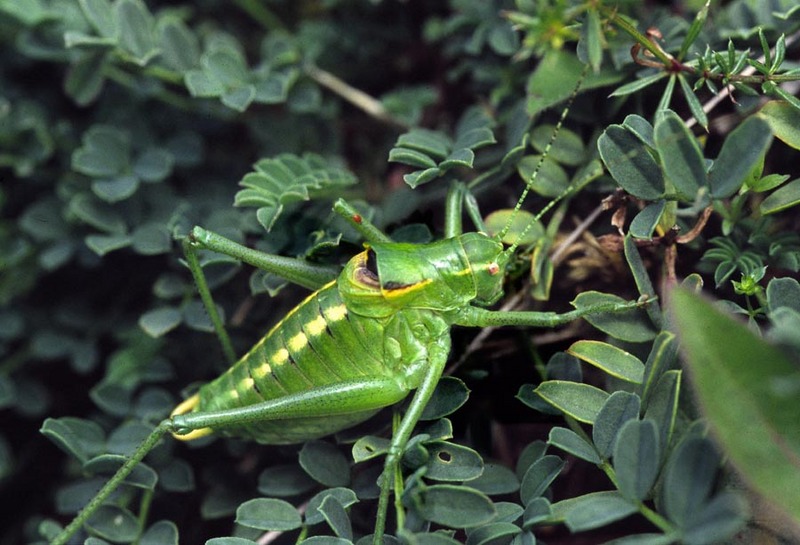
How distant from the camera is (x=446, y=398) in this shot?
1623 millimetres

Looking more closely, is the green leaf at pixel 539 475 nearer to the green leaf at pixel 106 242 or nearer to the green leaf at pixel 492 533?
the green leaf at pixel 492 533

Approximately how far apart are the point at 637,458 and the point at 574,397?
10.1 inches

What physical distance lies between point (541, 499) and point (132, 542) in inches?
42.6

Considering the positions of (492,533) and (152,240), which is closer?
(492,533)

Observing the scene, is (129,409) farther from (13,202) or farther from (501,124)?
(501,124)

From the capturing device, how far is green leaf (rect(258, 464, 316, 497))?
1742 millimetres

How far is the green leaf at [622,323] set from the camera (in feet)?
5.05

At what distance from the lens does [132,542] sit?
178cm

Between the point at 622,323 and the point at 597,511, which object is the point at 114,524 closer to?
the point at 597,511

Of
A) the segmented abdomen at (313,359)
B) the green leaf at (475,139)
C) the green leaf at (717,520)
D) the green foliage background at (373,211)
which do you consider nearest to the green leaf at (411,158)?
the green foliage background at (373,211)

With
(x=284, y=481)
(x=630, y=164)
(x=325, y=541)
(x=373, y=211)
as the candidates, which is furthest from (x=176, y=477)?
(x=630, y=164)

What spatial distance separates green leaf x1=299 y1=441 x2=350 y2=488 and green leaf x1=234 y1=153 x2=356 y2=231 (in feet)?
1.86

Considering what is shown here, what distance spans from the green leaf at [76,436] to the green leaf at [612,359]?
4.29ft

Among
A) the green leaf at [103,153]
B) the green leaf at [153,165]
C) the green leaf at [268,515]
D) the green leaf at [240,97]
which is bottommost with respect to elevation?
the green leaf at [268,515]
